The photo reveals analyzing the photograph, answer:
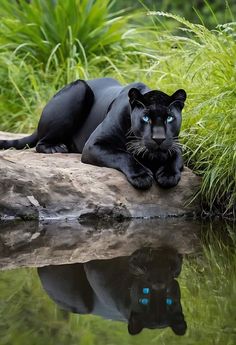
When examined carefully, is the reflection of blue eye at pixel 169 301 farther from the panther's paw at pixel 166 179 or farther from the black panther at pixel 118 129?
the panther's paw at pixel 166 179

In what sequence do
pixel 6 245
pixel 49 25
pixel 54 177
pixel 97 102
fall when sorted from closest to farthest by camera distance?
1. pixel 6 245
2. pixel 54 177
3. pixel 97 102
4. pixel 49 25

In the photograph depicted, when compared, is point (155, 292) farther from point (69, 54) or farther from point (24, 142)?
point (69, 54)

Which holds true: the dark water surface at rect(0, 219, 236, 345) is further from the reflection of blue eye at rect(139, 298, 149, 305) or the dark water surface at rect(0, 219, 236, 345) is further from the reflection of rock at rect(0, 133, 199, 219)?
the reflection of rock at rect(0, 133, 199, 219)

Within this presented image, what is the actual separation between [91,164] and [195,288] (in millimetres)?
2334

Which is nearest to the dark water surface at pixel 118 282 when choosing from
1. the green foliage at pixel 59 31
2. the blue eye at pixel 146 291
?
the blue eye at pixel 146 291

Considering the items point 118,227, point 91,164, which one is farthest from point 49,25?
point 118,227

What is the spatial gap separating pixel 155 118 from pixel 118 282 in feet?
5.44

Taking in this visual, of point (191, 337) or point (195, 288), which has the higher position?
point (191, 337)

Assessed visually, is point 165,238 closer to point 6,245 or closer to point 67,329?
point 6,245

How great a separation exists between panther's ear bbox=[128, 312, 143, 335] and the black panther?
2141 millimetres

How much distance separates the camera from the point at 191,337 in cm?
310

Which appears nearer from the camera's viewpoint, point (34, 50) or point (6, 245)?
point (6, 245)

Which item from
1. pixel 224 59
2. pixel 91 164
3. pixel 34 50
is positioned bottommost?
pixel 34 50

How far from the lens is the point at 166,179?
5.81m
